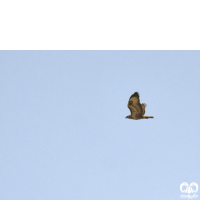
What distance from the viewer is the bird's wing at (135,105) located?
13354mm

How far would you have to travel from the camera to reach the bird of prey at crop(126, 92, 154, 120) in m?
13.4

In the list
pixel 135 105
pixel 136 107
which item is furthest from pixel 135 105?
pixel 136 107

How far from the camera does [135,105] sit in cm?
1362

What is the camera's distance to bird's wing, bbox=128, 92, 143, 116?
13354 millimetres

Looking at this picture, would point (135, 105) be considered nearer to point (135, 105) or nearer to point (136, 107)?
point (135, 105)

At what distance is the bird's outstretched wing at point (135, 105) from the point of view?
13.4m

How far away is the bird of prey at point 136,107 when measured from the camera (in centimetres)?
1339
